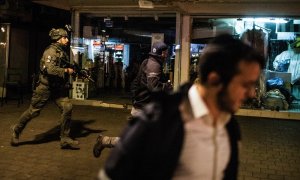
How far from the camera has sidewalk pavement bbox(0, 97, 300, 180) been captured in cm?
663

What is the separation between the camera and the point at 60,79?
7816mm

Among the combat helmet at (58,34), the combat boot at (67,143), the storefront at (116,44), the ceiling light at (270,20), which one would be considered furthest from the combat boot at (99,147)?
the ceiling light at (270,20)

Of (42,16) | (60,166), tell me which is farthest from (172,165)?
(42,16)

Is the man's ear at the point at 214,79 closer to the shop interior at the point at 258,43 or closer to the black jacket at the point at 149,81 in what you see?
the black jacket at the point at 149,81

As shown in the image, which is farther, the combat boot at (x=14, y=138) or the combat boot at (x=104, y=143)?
the combat boot at (x=14, y=138)

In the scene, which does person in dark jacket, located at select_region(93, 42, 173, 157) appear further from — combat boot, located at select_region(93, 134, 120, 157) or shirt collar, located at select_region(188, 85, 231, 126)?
shirt collar, located at select_region(188, 85, 231, 126)

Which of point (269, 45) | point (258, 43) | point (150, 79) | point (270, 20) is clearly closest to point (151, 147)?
point (150, 79)

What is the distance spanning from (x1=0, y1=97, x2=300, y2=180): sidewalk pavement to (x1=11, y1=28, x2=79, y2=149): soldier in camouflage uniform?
0.36 metres

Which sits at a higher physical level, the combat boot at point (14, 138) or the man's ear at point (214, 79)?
the man's ear at point (214, 79)

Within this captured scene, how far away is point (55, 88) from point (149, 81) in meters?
2.29

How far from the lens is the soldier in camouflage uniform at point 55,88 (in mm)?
7695

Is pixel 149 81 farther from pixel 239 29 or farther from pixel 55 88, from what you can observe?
pixel 239 29

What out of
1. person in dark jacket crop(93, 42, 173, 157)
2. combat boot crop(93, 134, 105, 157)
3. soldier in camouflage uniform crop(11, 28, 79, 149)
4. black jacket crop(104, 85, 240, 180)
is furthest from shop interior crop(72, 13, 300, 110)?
black jacket crop(104, 85, 240, 180)

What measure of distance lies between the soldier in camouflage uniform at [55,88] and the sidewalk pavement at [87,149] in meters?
0.36
